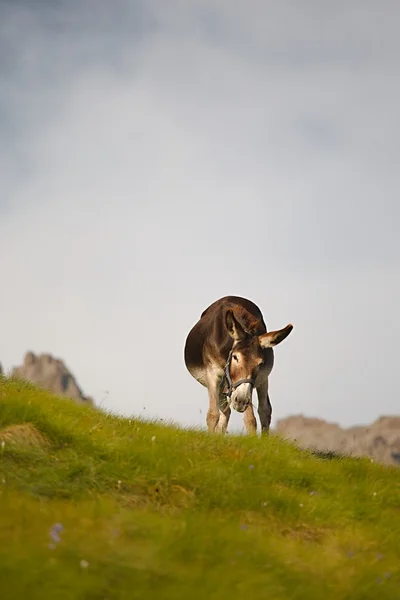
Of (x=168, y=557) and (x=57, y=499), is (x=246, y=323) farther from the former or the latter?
(x=168, y=557)

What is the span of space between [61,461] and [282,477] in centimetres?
350

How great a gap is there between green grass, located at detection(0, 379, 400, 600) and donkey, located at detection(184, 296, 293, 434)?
1743mm

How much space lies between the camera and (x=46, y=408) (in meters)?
11.5

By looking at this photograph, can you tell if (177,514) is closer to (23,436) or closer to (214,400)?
(23,436)

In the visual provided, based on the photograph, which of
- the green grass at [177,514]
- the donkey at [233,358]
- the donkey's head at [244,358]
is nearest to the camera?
the green grass at [177,514]

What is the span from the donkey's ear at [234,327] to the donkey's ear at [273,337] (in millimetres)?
419

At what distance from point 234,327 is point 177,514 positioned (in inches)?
273

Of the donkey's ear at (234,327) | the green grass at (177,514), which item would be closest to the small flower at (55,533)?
the green grass at (177,514)

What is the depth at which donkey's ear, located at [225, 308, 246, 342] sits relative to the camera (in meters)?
15.0

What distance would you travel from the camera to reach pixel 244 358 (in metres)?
14.9

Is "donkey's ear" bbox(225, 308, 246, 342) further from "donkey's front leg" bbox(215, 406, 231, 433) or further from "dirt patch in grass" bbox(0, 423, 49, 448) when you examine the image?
"dirt patch in grass" bbox(0, 423, 49, 448)

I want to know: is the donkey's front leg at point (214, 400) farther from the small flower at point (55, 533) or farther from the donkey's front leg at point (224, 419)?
the small flower at point (55, 533)

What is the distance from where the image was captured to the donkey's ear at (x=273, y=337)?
1500 centimetres

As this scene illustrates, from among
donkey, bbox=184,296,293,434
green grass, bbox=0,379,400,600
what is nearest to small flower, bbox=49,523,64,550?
green grass, bbox=0,379,400,600
